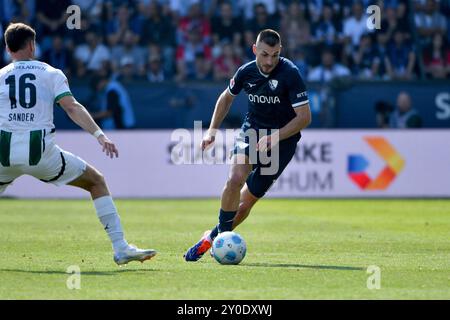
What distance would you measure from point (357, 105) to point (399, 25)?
110 inches

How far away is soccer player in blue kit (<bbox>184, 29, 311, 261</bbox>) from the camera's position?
1105 cm

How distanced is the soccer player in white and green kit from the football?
789 millimetres

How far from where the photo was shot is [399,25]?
2511 cm

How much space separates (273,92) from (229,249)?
1.91 m

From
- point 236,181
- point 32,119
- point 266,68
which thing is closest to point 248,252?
point 236,181

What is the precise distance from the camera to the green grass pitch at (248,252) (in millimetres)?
8625

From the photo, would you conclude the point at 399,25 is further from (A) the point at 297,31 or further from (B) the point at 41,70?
(B) the point at 41,70

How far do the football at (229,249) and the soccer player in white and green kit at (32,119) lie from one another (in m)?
0.79

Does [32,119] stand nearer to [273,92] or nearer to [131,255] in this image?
[131,255]

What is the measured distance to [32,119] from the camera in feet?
32.4

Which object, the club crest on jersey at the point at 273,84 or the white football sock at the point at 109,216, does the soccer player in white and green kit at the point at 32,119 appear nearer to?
the white football sock at the point at 109,216

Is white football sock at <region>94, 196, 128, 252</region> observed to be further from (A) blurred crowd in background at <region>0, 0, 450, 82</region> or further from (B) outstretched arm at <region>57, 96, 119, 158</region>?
(A) blurred crowd in background at <region>0, 0, 450, 82</region>

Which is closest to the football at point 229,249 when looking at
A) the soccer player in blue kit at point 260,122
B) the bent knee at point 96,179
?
the soccer player in blue kit at point 260,122
